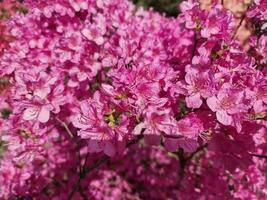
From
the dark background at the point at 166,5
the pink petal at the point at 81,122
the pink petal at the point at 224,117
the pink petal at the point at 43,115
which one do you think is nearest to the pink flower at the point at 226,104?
the pink petal at the point at 224,117

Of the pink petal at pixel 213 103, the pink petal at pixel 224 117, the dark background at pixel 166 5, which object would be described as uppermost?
the dark background at pixel 166 5

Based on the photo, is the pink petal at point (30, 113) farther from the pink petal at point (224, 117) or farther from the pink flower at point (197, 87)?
the pink petal at point (224, 117)

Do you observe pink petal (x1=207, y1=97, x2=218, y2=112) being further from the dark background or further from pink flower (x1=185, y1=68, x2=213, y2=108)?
the dark background

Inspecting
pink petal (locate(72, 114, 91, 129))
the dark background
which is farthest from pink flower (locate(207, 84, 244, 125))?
the dark background

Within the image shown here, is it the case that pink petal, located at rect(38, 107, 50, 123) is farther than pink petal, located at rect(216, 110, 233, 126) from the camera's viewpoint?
Yes

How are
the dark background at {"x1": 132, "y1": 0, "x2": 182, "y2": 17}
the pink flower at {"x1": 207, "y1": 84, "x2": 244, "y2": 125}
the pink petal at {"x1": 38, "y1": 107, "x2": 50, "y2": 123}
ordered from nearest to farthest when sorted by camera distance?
1. the pink flower at {"x1": 207, "y1": 84, "x2": 244, "y2": 125}
2. the pink petal at {"x1": 38, "y1": 107, "x2": 50, "y2": 123}
3. the dark background at {"x1": 132, "y1": 0, "x2": 182, "y2": 17}

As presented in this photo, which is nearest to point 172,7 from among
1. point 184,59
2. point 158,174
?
point 158,174

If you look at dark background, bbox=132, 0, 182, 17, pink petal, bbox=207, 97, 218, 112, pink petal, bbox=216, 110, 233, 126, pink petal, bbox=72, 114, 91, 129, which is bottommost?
pink petal, bbox=72, 114, 91, 129

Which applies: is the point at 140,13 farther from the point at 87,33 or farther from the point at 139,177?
the point at 139,177

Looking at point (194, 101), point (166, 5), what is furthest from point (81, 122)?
point (166, 5)
